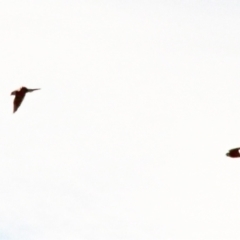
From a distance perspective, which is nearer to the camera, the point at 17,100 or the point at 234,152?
the point at 234,152

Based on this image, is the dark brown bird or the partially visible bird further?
the dark brown bird

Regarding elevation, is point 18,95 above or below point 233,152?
above

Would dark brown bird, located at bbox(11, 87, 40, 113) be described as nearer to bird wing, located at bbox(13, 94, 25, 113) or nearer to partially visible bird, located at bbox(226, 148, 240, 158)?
bird wing, located at bbox(13, 94, 25, 113)

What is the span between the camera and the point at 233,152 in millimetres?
10516

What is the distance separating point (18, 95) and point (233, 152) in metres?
12.4

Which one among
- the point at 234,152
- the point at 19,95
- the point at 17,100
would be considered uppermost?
the point at 19,95

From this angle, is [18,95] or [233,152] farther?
[18,95]

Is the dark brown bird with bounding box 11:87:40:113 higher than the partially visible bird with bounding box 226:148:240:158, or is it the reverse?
the dark brown bird with bounding box 11:87:40:113

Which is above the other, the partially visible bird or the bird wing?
the bird wing

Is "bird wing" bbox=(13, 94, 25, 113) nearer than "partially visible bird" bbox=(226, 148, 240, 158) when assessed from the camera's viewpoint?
No

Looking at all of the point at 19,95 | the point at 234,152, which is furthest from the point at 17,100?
the point at 234,152

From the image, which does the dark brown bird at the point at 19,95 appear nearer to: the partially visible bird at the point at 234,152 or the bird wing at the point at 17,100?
the bird wing at the point at 17,100

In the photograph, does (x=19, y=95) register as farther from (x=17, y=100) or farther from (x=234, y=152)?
(x=234, y=152)

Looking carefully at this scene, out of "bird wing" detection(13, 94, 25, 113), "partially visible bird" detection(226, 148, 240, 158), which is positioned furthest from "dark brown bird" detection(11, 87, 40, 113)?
"partially visible bird" detection(226, 148, 240, 158)
